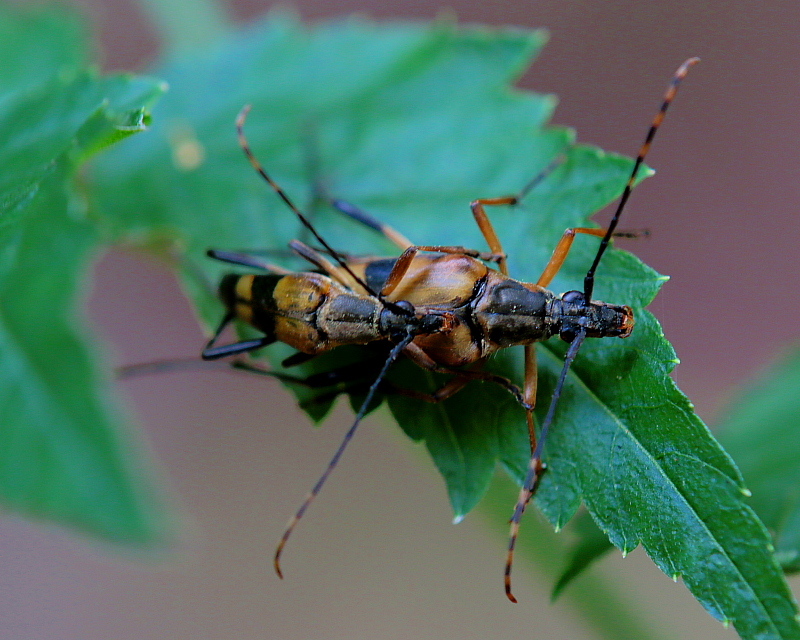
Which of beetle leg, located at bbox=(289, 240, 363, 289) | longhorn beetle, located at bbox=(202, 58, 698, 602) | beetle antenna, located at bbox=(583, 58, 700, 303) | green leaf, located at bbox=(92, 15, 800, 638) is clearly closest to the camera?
green leaf, located at bbox=(92, 15, 800, 638)

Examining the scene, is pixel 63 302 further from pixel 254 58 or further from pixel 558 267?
pixel 558 267

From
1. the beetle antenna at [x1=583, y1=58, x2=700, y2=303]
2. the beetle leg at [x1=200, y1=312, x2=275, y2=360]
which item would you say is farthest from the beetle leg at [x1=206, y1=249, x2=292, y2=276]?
the beetle antenna at [x1=583, y1=58, x2=700, y2=303]

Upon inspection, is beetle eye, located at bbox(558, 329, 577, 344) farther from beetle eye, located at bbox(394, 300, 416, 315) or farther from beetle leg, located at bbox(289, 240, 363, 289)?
beetle leg, located at bbox(289, 240, 363, 289)

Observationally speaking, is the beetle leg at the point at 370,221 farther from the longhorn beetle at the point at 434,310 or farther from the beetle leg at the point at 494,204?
the beetle leg at the point at 494,204

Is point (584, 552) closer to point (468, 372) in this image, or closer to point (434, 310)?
point (468, 372)

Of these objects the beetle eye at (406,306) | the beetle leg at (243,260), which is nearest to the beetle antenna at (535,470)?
the beetle eye at (406,306)

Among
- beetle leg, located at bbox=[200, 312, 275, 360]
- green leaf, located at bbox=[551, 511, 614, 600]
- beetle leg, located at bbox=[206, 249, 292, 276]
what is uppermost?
beetle leg, located at bbox=[206, 249, 292, 276]

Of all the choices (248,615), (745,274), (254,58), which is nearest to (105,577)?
(248,615)

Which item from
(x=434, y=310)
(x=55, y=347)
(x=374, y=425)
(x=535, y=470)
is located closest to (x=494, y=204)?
(x=434, y=310)
